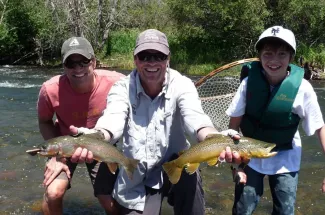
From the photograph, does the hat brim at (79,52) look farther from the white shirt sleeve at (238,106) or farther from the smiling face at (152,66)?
the white shirt sleeve at (238,106)

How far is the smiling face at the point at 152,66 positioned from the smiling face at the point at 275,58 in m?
1.01

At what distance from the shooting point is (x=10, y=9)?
3200cm

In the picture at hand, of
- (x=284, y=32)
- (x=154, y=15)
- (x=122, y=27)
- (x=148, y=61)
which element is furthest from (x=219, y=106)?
(x=154, y=15)

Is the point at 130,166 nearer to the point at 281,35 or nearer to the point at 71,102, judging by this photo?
the point at 71,102

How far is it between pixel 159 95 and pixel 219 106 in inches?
122

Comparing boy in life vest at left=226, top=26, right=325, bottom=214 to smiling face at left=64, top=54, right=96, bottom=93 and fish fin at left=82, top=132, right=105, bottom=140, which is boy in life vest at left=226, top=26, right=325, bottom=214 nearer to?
fish fin at left=82, top=132, right=105, bottom=140

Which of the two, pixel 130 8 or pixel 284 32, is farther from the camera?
pixel 130 8

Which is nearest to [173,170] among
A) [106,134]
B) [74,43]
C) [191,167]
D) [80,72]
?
[191,167]

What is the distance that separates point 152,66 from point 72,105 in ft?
4.55

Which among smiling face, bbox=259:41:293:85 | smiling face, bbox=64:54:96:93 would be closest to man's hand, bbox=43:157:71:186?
smiling face, bbox=64:54:96:93

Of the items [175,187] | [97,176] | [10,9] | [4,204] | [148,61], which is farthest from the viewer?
[10,9]

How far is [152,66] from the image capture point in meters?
3.51

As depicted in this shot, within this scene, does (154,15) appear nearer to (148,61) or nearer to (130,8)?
(130,8)

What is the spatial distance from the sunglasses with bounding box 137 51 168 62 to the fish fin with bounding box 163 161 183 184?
2.93ft
